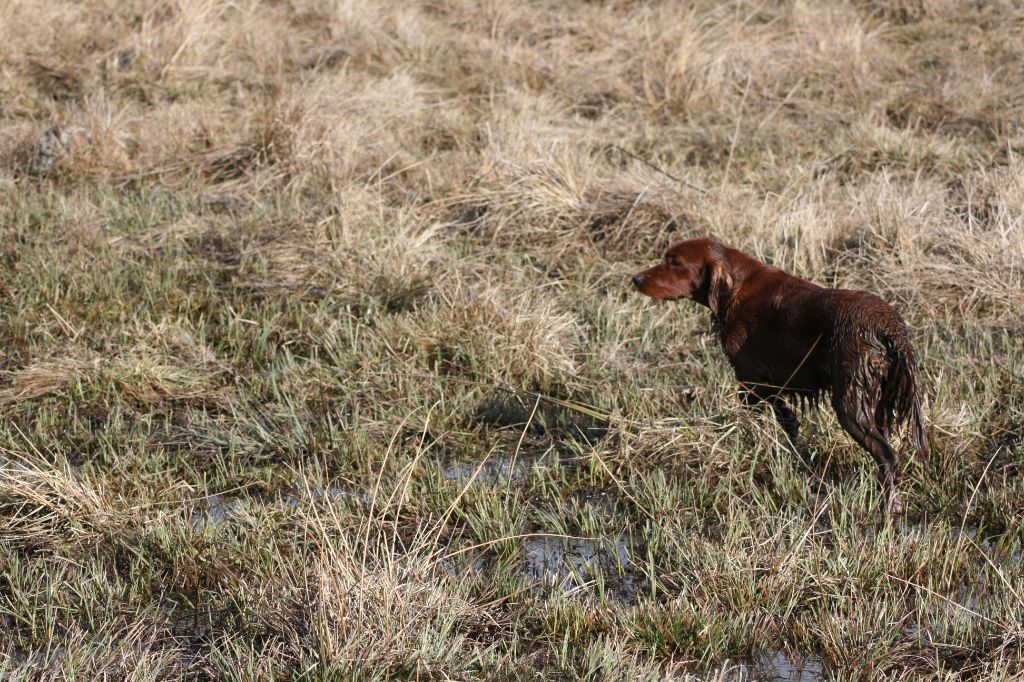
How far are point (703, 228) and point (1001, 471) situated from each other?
2.44m

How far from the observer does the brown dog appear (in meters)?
3.75

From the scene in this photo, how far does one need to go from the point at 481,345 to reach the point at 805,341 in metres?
1.56

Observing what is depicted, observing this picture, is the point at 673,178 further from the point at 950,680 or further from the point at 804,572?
the point at 950,680

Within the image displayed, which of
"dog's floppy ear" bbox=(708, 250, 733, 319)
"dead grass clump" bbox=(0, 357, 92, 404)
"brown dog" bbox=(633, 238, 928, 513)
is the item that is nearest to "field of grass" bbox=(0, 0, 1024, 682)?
"dead grass clump" bbox=(0, 357, 92, 404)

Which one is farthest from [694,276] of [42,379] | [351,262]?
A: [42,379]

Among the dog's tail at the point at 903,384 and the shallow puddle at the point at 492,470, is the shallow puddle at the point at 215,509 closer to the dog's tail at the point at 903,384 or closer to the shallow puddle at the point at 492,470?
the shallow puddle at the point at 492,470

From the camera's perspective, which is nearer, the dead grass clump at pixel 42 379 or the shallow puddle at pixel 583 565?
the shallow puddle at pixel 583 565

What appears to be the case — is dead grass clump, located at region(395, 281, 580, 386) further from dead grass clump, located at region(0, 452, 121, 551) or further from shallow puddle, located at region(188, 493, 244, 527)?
dead grass clump, located at region(0, 452, 121, 551)

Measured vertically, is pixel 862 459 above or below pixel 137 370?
above

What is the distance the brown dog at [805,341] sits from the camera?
12.3 feet

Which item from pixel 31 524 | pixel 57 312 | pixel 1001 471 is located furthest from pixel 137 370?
pixel 1001 471

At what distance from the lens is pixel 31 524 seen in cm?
382

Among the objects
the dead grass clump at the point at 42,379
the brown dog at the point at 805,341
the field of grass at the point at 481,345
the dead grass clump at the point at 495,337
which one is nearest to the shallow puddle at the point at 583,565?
the field of grass at the point at 481,345

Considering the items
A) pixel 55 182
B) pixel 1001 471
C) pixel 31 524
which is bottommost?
pixel 55 182
